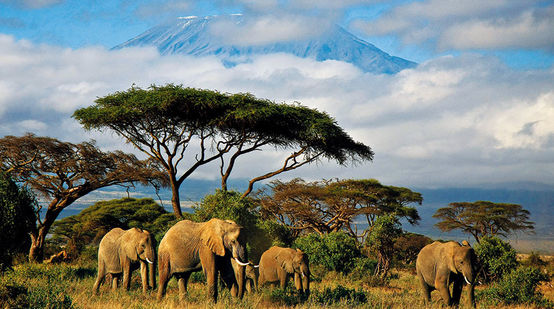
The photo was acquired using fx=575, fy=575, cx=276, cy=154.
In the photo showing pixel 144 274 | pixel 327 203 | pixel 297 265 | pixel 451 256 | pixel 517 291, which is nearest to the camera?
pixel 451 256

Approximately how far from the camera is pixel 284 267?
16906 mm

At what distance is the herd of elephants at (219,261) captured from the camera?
12.6 meters

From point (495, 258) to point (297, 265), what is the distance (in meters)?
10.8

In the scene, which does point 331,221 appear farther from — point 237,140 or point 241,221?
point 241,221

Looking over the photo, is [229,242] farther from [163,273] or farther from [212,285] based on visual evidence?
[163,273]

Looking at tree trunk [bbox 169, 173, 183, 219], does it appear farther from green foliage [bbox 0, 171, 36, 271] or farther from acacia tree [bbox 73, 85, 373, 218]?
green foliage [bbox 0, 171, 36, 271]

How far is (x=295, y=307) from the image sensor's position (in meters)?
12.8

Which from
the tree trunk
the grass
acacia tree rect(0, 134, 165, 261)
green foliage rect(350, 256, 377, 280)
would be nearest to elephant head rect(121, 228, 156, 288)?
the grass

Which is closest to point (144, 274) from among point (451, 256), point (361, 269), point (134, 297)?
point (134, 297)

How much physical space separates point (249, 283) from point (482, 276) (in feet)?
38.8

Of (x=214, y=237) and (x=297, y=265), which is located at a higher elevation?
(x=214, y=237)

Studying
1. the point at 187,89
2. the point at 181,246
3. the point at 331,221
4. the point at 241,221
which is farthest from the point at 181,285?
the point at 331,221

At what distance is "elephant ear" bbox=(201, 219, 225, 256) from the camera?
489 inches

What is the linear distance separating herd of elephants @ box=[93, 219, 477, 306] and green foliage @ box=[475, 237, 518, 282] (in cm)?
844
